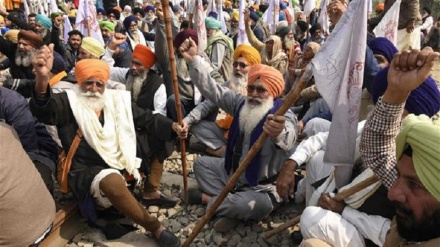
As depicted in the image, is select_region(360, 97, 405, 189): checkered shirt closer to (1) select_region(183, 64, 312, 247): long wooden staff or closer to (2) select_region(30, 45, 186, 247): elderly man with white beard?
(1) select_region(183, 64, 312, 247): long wooden staff

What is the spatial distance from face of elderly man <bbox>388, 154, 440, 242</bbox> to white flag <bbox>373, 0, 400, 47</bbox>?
4.33 metres

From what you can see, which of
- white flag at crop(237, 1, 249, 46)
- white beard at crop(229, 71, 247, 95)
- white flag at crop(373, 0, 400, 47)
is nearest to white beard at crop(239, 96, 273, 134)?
white beard at crop(229, 71, 247, 95)

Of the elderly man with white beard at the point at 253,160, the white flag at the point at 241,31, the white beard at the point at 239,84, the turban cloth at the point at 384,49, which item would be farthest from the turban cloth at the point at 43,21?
the turban cloth at the point at 384,49

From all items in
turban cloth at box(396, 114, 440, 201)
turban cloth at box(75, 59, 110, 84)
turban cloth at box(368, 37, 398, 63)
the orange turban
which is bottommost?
the orange turban

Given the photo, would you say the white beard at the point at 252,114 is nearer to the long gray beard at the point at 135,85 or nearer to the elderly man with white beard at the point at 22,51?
the long gray beard at the point at 135,85

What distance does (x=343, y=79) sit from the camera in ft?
8.63

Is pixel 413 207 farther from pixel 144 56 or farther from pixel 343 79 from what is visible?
pixel 144 56

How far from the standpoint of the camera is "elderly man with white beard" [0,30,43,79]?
5195 millimetres

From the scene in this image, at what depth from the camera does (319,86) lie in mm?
2639

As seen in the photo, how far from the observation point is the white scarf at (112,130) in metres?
3.55

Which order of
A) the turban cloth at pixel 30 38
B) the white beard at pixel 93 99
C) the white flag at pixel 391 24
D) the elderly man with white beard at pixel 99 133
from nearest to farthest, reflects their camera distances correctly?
1. the elderly man with white beard at pixel 99 133
2. the white beard at pixel 93 99
3. the turban cloth at pixel 30 38
4. the white flag at pixel 391 24

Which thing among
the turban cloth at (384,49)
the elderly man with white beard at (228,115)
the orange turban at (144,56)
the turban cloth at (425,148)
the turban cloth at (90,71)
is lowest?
the elderly man with white beard at (228,115)

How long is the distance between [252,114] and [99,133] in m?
1.54

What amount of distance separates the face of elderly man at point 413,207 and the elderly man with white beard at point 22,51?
16.8 feet
